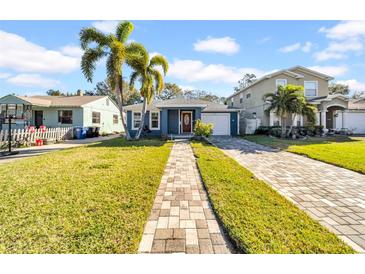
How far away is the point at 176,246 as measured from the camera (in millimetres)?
2518

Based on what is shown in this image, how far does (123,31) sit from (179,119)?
29.3 feet

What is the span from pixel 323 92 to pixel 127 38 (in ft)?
69.2

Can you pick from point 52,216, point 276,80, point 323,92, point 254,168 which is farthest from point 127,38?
point 323,92

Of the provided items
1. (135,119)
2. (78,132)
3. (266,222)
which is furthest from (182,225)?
(78,132)

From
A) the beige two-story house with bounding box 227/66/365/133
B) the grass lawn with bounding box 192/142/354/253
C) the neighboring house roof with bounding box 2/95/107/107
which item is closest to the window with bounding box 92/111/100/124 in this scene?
the neighboring house roof with bounding box 2/95/107/107

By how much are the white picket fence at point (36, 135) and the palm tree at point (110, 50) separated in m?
5.70

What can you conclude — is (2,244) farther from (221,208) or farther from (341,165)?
(341,165)

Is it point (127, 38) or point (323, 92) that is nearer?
point (127, 38)

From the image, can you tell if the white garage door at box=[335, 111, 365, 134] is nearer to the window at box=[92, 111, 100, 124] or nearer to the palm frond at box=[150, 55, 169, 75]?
the palm frond at box=[150, 55, 169, 75]

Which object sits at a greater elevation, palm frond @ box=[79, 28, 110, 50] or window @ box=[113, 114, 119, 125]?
palm frond @ box=[79, 28, 110, 50]

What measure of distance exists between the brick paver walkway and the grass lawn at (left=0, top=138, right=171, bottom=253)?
0.18m

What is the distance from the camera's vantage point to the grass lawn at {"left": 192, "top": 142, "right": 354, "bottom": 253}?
95.4 inches

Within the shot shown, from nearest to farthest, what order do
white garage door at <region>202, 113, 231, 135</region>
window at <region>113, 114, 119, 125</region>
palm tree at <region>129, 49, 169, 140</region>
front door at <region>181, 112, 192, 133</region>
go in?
1. palm tree at <region>129, 49, 169, 140</region>
2. front door at <region>181, 112, 192, 133</region>
3. white garage door at <region>202, 113, 231, 135</region>
4. window at <region>113, 114, 119, 125</region>
